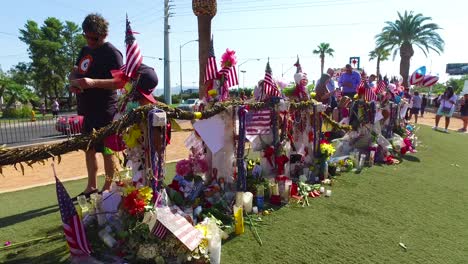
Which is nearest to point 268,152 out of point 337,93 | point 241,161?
point 241,161

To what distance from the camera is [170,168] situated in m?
5.91

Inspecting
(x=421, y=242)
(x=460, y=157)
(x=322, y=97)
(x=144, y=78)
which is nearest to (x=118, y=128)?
(x=144, y=78)

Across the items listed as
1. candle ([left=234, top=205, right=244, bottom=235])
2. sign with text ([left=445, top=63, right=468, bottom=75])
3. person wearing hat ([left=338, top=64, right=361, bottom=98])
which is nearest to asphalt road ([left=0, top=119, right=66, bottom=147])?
person wearing hat ([left=338, top=64, right=361, bottom=98])

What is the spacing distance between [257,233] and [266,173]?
1265mm

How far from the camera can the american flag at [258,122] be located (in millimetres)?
4055

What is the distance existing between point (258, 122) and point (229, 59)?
34.4 inches

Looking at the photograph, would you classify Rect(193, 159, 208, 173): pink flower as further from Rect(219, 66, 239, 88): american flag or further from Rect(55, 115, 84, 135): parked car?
Rect(55, 115, 84, 135): parked car

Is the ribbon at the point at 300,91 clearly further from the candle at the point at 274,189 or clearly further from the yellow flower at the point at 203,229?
the yellow flower at the point at 203,229

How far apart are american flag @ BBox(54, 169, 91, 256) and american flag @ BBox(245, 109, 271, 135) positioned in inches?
80.9

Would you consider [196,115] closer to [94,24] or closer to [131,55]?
[131,55]

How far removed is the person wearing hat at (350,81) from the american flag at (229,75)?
480 centimetres

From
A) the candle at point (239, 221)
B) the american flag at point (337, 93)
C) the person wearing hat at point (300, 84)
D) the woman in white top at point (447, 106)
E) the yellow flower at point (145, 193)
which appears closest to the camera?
the yellow flower at point (145, 193)

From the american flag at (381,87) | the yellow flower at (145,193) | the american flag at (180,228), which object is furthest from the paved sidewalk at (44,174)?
the american flag at (381,87)

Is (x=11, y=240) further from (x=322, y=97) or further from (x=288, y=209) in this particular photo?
(x=322, y=97)
